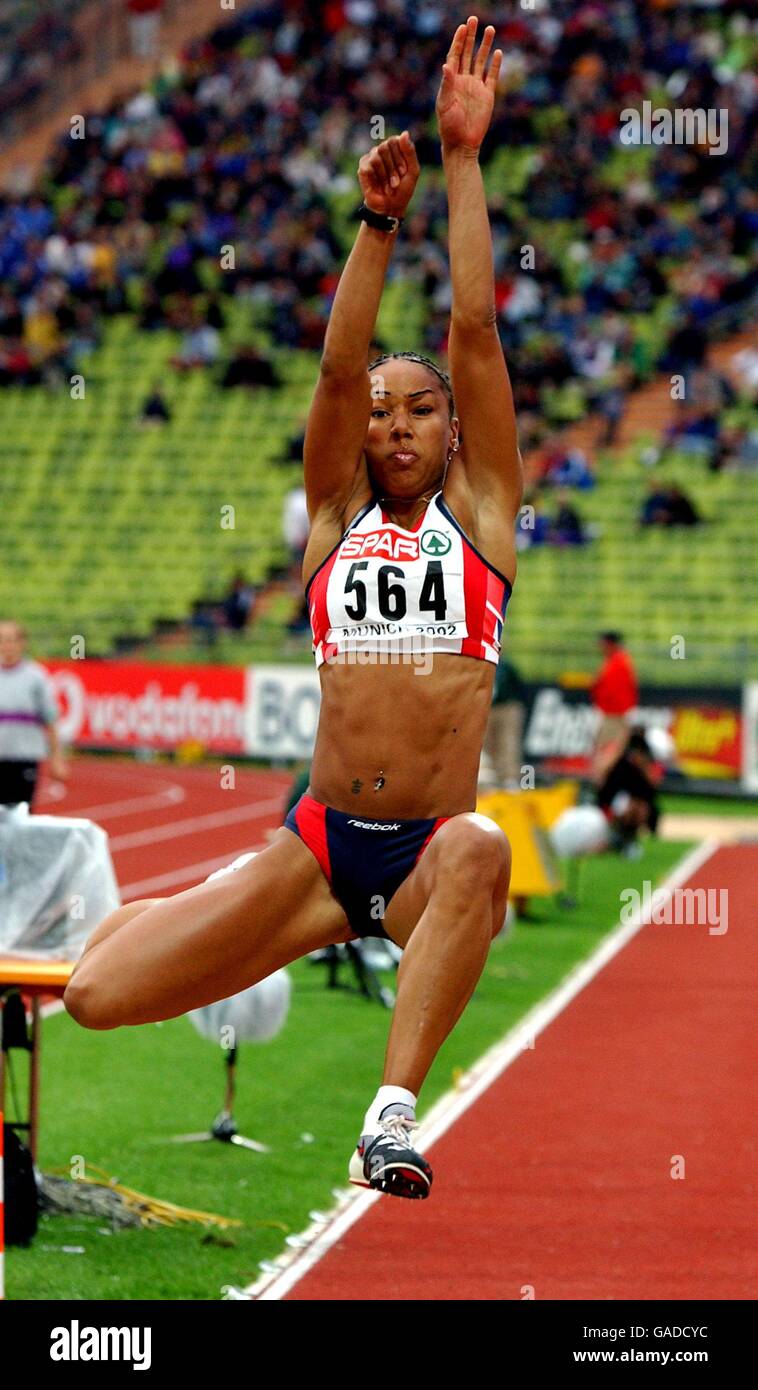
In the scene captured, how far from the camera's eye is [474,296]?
523 cm

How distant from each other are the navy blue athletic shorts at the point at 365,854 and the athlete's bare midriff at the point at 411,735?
0.15ft

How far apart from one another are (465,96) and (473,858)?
1.97 meters

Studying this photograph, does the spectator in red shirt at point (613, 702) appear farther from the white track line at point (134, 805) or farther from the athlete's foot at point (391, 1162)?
the athlete's foot at point (391, 1162)

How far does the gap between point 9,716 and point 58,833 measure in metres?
5.98

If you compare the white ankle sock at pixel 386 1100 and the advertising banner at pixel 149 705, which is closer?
the white ankle sock at pixel 386 1100

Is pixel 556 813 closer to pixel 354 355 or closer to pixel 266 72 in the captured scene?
pixel 354 355

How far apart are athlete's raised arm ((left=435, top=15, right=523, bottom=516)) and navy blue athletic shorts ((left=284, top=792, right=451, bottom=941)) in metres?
0.90

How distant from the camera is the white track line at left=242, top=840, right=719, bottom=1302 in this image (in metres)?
6.60

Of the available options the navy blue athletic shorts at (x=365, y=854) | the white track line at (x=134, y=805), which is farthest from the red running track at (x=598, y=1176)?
the white track line at (x=134, y=805)

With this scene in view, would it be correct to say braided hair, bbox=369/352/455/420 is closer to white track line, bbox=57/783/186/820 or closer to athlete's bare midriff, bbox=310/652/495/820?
athlete's bare midriff, bbox=310/652/495/820

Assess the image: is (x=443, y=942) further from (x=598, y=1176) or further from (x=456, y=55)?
(x=598, y=1176)

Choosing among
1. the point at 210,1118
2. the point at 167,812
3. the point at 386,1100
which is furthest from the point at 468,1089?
the point at 167,812

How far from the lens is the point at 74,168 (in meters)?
33.8

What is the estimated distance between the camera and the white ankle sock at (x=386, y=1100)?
15.6ft
